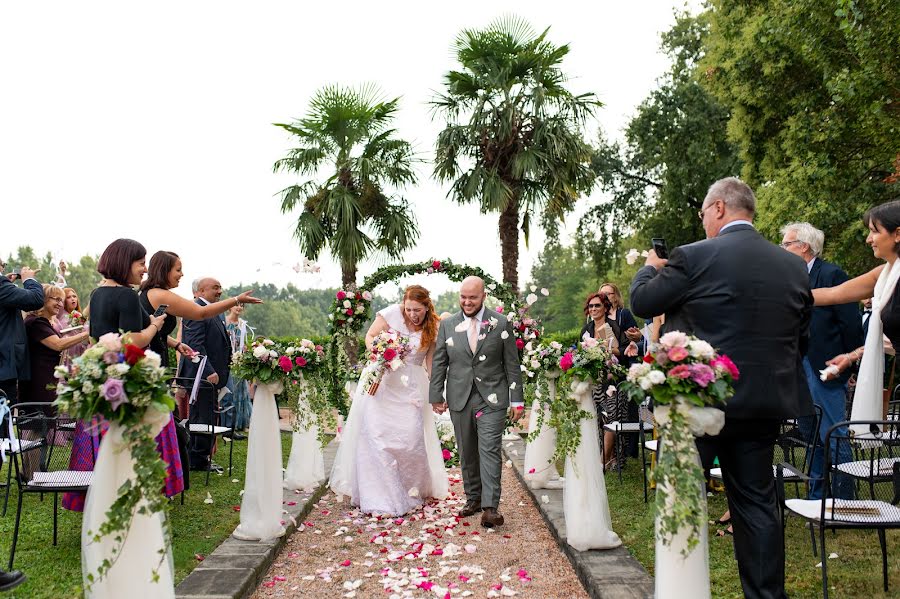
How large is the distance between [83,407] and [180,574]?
1824mm

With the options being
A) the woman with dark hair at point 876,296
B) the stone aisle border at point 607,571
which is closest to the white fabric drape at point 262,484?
the stone aisle border at point 607,571

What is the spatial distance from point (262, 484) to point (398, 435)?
1.70 m

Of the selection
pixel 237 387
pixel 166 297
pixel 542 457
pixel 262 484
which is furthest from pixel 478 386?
pixel 237 387

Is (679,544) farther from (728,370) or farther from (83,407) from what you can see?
(83,407)

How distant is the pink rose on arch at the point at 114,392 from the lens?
3355 millimetres

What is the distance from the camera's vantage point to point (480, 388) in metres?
6.57

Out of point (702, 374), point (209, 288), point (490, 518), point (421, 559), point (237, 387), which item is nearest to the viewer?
point (702, 374)

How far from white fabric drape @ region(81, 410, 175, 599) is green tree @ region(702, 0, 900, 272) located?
11984 millimetres

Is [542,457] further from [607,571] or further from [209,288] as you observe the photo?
[209,288]

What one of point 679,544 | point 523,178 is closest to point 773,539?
point 679,544

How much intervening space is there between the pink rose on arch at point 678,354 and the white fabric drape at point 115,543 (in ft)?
8.05

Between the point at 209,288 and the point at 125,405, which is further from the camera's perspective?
the point at 209,288

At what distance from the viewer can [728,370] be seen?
10.9 ft

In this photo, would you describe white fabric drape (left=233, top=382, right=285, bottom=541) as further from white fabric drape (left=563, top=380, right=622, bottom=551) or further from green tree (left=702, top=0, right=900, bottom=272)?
green tree (left=702, top=0, right=900, bottom=272)
